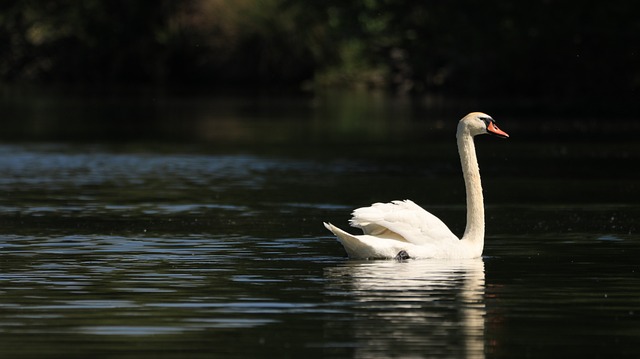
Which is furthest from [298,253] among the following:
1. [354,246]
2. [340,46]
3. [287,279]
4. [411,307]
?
[340,46]

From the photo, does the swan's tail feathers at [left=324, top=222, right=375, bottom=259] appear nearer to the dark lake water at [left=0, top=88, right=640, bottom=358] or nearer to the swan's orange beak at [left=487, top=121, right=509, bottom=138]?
the dark lake water at [left=0, top=88, right=640, bottom=358]

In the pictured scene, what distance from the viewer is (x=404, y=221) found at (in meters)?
16.1

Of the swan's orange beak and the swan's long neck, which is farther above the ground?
the swan's orange beak

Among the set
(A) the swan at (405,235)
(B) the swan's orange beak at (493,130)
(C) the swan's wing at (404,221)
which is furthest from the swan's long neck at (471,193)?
(C) the swan's wing at (404,221)

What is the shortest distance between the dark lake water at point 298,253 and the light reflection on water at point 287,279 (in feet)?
0.11

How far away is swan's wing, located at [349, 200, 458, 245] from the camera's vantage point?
1593cm

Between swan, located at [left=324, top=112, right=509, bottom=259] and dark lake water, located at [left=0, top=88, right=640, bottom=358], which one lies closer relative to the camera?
dark lake water, located at [left=0, top=88, right=640, bottom=358]

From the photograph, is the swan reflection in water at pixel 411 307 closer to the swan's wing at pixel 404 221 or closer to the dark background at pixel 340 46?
the swan's wing at pixel 404 221

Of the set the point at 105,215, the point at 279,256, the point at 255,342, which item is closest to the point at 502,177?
the point at 105,215

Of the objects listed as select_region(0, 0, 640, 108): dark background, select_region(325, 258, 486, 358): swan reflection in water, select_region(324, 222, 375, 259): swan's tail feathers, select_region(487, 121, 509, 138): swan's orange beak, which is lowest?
select_region(325, 258, 486, 358): swan reflection in water

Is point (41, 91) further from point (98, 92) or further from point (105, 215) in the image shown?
point (105, 215)

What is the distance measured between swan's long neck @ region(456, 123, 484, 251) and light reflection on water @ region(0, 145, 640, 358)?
0.30m

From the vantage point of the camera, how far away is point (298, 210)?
22438 mm

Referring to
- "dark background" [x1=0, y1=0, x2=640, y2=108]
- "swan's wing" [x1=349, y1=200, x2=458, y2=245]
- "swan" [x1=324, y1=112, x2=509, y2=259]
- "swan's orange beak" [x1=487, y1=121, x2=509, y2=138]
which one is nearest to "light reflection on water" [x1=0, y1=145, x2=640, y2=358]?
"swan" [x1=324, y1=112, x2=509, y2=259]
